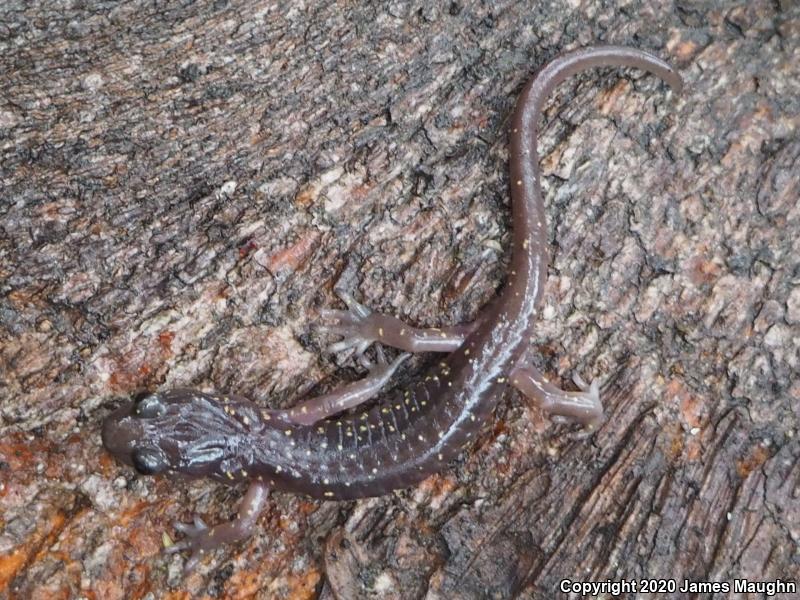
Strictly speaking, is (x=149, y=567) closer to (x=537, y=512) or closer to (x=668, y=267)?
(x=537, y=512)

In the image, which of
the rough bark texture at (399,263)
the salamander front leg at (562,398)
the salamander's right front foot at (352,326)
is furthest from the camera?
the salamander's right front foot at (352,326)

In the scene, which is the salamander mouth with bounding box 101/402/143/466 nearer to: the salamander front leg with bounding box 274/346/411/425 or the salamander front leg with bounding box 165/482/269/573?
the salamander front leg with bounding box 165/482/269/573

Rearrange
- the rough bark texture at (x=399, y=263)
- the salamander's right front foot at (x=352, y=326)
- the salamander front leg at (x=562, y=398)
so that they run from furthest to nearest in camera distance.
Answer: the salamander's right front foot at (x=352, y=326)
the salamander front leg at (x=562, y=398)
the rough bark texture at (x=399, y=263)

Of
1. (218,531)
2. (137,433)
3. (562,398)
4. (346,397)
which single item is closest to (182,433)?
(137,433)

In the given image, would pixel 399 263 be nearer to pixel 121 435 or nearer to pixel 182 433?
pixel 182 433

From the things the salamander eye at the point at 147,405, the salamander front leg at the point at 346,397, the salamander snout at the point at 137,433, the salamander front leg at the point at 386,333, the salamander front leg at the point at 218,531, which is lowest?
the salamander front leg at the point at 218,531

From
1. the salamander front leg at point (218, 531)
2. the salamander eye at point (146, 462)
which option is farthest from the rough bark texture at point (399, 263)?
the salamander eye at point (146, 462)

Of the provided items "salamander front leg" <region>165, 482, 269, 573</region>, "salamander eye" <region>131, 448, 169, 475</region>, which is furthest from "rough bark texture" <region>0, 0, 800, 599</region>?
"salamander eye" <region>131, 448, 169, 475</region>

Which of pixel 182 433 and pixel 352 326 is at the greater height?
pixel 352 326

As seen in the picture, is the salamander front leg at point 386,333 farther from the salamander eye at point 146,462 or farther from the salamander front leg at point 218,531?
the salamander eye at point 146,462
